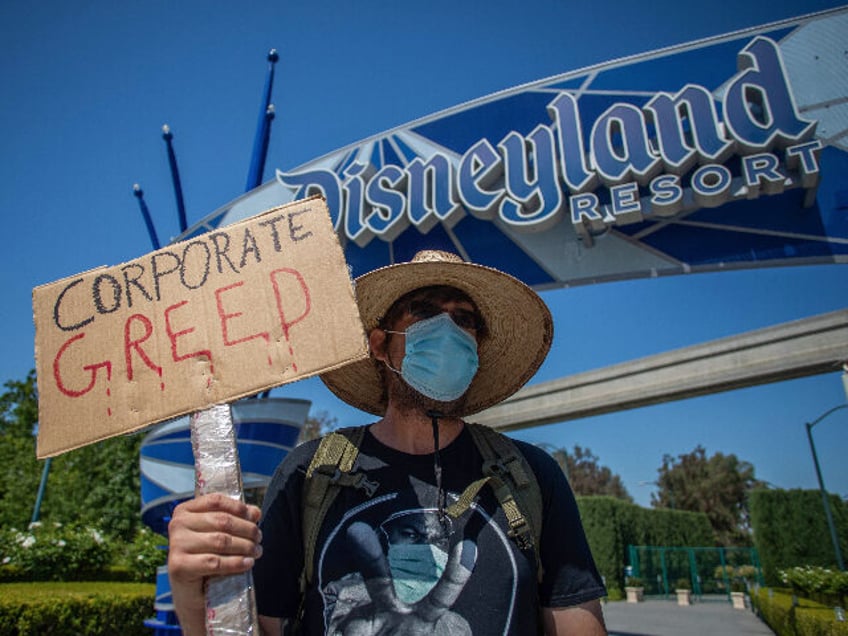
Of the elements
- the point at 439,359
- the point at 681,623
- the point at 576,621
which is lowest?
the point at 681,623

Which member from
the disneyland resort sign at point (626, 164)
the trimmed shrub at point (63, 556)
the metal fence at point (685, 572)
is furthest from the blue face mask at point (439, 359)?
the metal fence at point (685, 572)

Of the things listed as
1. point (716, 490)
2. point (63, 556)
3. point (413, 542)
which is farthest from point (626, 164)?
point (716, 490)

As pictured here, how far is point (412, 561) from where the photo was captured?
1.60 meters

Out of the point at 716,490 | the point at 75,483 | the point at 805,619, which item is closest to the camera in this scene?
the point at 805,619

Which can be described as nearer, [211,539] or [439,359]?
[211,539]

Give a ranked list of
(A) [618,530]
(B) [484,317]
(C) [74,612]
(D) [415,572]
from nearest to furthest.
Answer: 1. (D) [415,572]
2. (B) [484,317]
3. (C) [74,612]
4. (A) [618,530]

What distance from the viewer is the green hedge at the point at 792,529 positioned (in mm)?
18469

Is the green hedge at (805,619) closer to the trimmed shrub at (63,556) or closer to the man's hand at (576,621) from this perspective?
the man's hand at (576,621)

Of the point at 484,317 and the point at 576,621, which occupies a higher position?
the point at 484,317

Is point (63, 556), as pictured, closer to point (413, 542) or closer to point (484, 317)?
point (484, 317)

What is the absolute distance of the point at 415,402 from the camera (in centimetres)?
198

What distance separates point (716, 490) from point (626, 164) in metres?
50.9

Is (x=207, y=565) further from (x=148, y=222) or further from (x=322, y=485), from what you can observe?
(x=148, y=222)

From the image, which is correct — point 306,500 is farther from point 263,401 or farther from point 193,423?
point 263,401
